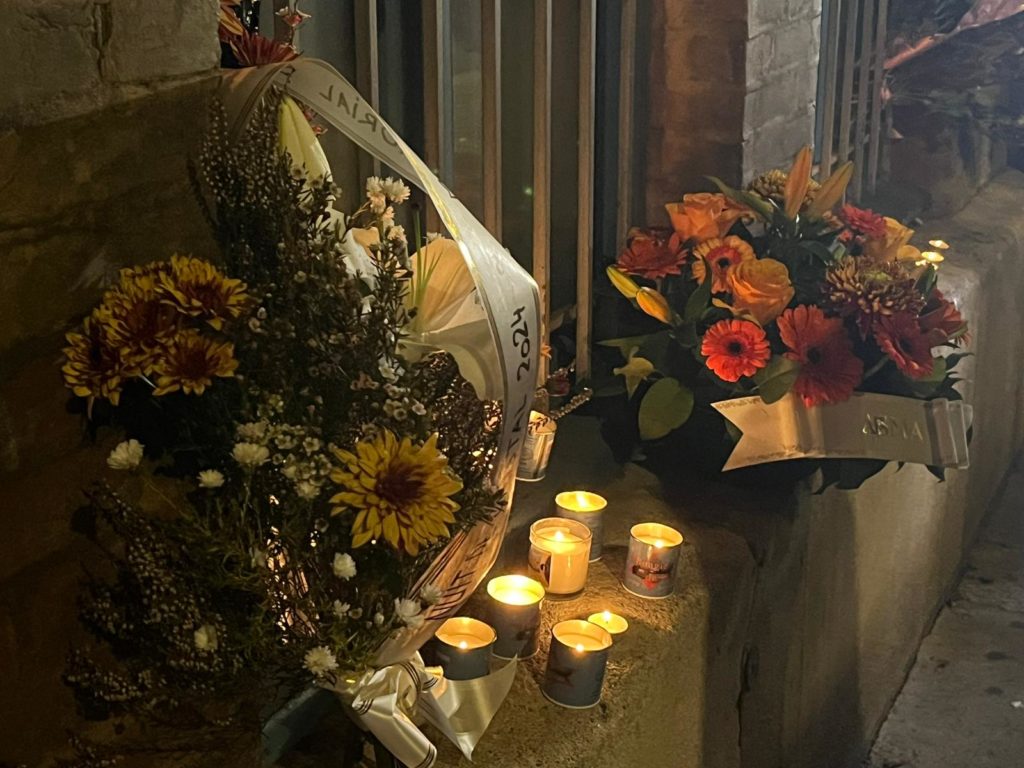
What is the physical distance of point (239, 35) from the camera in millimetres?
1192

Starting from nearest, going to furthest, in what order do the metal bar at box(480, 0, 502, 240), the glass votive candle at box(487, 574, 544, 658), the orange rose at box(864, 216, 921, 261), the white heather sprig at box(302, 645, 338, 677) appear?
1. the white heather sprig at box(302, 645, 338, 677)
2. the glass votive candle at box(487, 574, 544, 658)
3. the metal bar at box(480, 0, 502, 240)
4. the orange rose at box(864, 216, 921, 261)

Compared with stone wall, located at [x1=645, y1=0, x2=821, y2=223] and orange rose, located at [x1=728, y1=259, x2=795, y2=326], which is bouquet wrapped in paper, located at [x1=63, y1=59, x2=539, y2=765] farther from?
stone wall, located at [x1=645, y1=0, x2=821, y2=223]

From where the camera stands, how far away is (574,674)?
1.42m

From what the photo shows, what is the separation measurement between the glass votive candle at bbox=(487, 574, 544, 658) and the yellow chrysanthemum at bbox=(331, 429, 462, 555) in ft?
1.74

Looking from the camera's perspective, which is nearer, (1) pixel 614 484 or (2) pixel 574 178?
(1) pixel 614 484

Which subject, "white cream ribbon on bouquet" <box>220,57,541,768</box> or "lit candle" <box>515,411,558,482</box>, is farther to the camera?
"lit candle" <box>515,411,558,482</box>

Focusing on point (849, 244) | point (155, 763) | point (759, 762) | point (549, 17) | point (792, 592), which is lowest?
point (759, 762)

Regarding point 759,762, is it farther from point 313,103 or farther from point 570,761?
point 313,103

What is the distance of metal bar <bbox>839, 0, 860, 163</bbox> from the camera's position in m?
3.02

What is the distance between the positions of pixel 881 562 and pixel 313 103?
1.75 meters

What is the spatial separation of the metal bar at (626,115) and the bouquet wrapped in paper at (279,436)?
4.13 ft

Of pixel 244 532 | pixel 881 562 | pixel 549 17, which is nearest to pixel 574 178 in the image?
pixel 549 17

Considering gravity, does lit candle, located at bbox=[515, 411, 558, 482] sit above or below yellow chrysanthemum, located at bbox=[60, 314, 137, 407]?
below

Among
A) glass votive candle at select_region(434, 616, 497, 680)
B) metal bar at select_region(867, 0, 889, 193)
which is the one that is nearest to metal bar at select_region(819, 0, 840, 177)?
metal bar at select_region(867, 0, 889, 193)
